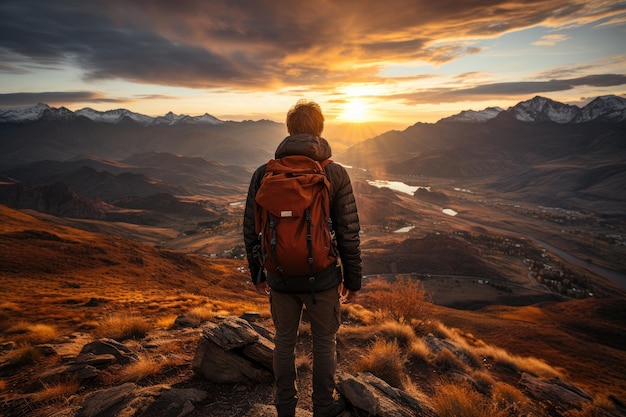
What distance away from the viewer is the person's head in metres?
3.49

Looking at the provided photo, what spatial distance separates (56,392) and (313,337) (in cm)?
428

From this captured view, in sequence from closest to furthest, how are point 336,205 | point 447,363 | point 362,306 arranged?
point 336,205 < point 447,363 < point 362,306

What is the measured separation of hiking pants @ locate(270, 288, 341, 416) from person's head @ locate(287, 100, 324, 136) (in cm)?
179

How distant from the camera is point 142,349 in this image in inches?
279

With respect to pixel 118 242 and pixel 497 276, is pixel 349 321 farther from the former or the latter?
pixel 497 276

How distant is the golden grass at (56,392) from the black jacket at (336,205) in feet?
12.8

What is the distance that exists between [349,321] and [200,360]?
765 centimetres

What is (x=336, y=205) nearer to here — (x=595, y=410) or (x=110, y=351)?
(x=110, y=351)

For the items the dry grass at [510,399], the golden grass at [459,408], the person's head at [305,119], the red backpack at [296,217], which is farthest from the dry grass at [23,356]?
the dry grass at [510,399]

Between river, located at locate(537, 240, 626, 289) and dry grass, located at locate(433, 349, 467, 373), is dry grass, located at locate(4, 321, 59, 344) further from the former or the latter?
river, located at locate(537, 240, 626, 289)

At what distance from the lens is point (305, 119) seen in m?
3.50

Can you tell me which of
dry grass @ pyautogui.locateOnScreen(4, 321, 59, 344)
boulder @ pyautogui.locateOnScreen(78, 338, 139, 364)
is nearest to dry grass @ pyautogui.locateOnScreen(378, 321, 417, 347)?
boulder @ pyautogui.locateOnScreen(78, 338, 139, 364)

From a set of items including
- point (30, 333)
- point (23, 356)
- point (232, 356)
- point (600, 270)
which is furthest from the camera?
point (600, 270)

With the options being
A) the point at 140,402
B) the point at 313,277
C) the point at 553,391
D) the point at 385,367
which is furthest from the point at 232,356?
the point at 553,391
